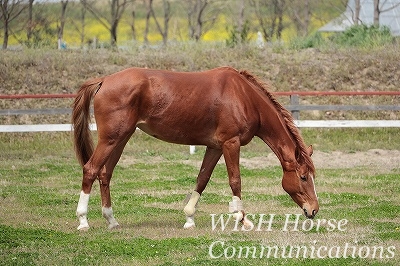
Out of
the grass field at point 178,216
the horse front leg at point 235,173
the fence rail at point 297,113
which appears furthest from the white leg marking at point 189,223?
the fence rail at point 297,113

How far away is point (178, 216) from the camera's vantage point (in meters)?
10.9

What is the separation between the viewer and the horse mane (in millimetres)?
9955

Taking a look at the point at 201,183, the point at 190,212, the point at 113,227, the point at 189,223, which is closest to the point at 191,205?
the point at 190,212

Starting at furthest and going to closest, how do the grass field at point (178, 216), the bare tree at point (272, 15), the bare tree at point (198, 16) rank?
the bare tree at point (272, 15), the bare tree at point (198, 16), the grass field at point (178, 216)

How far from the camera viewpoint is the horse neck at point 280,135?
10.1m

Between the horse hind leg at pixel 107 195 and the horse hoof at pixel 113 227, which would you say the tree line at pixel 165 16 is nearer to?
the horse hind leg at pixel 107 195

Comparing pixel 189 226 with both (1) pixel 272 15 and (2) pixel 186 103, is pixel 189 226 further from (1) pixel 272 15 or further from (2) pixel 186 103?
(1) pixel 272 15

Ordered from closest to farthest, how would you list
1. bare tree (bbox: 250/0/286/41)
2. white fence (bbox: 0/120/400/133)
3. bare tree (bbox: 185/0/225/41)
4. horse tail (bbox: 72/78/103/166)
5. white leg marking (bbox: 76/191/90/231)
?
white leg marking (bbox: 76/191/90/231)
horse tail (bbox: 72/78/103/166)
white fence (bbox: 0/120/400/133)
bare tree (bbox: 185/0/225/41)
bare tree (bbox: 250/0/286/41)

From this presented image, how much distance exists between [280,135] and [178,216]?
190 centimetres

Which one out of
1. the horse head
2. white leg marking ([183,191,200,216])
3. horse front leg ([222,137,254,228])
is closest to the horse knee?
white leg marking ([183,191,200,216])

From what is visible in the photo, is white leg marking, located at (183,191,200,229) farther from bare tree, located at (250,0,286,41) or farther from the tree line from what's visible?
bare tree, located at (250,0,286,41)

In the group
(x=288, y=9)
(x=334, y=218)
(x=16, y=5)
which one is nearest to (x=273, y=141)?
(x=334, y=218)

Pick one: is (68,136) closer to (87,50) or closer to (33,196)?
(87,50)

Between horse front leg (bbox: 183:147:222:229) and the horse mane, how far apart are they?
0.95 m
